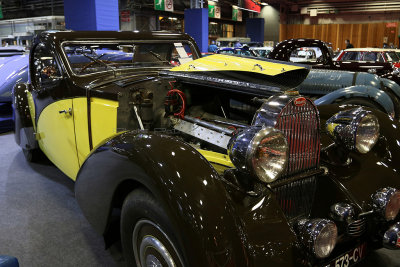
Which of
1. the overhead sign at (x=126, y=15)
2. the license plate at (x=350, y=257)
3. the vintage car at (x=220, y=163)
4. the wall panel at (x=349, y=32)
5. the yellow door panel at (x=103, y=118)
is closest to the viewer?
the vintage car at (x=220, y=163)

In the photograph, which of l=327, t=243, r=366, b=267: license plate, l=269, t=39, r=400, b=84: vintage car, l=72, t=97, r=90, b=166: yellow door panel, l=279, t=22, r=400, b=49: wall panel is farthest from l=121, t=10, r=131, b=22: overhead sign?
l=327, t=243, r=366, b=267: license plate

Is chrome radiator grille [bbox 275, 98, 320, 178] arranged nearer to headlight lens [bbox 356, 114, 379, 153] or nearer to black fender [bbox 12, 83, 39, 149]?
headlight lens [bbox 356, 114, 379, 153]

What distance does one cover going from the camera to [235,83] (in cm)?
213

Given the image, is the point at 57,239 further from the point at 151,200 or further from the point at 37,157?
the point at 37,157

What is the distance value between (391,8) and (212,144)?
2234 cm

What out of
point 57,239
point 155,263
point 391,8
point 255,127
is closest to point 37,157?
point 57,239

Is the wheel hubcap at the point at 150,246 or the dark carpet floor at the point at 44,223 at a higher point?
the wheel hubcap at the point at 150,246

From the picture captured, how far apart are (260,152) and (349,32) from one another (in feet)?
76.7

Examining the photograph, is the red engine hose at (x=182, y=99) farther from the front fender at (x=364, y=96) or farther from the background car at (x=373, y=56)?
the background car at (x=373, y=56)

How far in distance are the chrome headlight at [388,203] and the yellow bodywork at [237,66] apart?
3.03 ft

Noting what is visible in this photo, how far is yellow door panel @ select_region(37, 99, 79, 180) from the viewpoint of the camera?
282 cm

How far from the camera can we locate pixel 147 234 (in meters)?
1.59

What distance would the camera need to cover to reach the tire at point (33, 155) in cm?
389

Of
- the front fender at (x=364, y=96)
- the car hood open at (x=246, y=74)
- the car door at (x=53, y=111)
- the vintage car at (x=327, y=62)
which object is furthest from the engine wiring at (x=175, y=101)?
the vintage car at (x=327, y=62)
